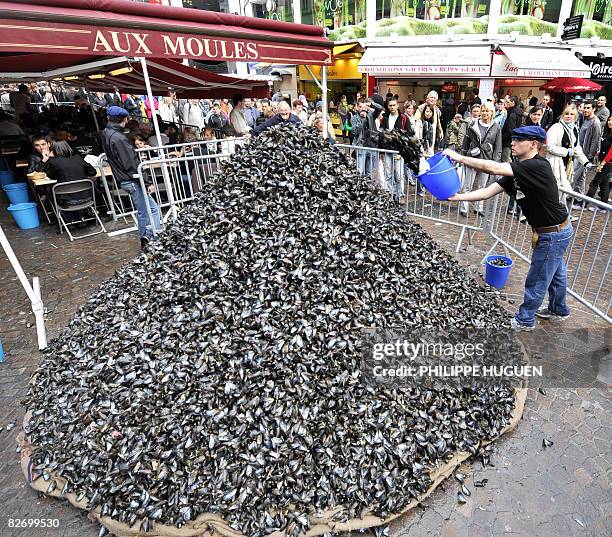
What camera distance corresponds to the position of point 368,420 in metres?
2.89

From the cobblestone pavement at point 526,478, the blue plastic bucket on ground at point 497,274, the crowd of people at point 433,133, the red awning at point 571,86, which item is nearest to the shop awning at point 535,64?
the red awning at point 571,86

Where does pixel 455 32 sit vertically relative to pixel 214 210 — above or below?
above

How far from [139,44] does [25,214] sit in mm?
5392

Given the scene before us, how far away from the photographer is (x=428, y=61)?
17.5m

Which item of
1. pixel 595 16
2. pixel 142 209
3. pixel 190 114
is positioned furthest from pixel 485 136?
pixel 595 16

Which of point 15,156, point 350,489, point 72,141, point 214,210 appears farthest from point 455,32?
point 350,489

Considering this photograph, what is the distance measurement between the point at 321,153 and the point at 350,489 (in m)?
2.85

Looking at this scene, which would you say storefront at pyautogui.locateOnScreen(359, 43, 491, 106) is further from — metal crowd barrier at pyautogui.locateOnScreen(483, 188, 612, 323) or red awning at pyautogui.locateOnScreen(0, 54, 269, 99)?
metal crowd barrier at pyautogui.locateOnScreen(483, 188, 612, 323)

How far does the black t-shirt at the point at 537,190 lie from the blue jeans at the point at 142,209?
5555 millimetres

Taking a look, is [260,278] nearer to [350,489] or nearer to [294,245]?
[294,245]

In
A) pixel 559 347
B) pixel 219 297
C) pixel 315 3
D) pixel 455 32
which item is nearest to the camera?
pixel 219 297

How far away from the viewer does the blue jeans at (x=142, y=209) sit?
686 centimetres

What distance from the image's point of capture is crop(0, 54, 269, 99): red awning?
25.1 ft

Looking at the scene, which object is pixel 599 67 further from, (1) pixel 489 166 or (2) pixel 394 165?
(1) pixel 489 166
